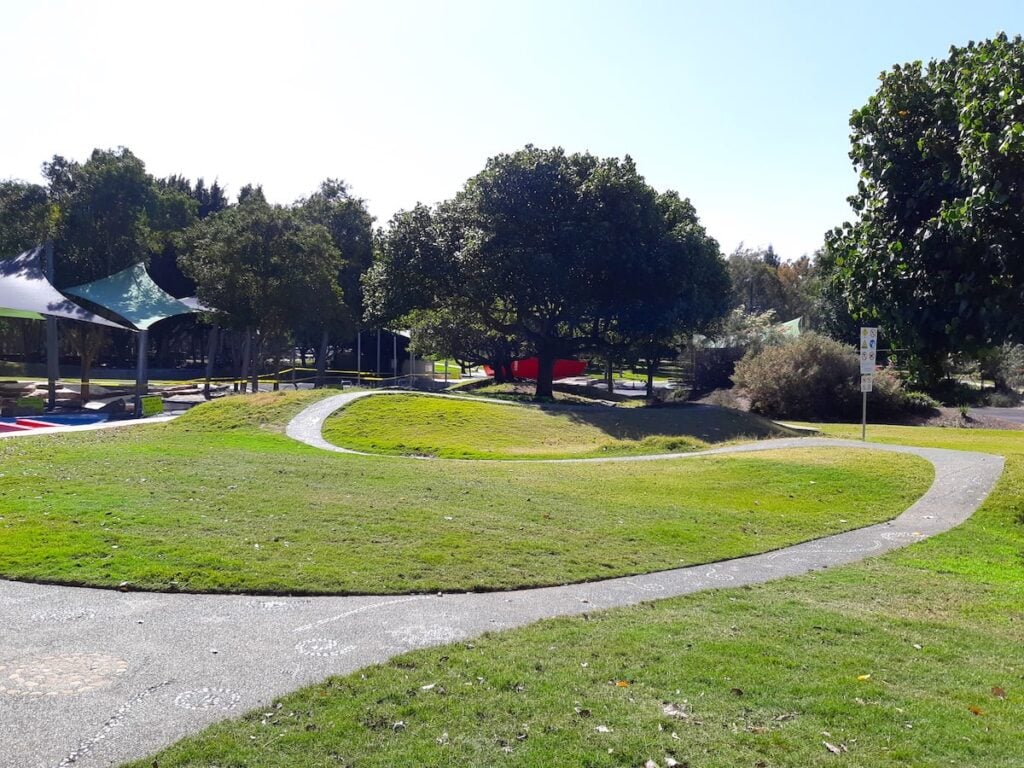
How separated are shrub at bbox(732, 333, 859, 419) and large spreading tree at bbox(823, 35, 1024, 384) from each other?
25294 millimetres

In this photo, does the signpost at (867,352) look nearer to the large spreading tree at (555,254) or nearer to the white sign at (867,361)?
the white sign at (867,361)

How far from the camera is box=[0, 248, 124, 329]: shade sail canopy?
32.0 meters

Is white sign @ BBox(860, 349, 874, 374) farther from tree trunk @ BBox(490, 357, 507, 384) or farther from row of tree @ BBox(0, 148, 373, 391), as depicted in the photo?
tree trunk @ BBox(490, 357, 507, 384)

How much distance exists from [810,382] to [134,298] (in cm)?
2958

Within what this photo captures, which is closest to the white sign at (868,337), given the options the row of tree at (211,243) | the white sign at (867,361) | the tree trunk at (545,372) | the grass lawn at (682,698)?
the white sign at (867,361)

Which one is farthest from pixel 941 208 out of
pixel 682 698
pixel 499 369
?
pixel 499 369

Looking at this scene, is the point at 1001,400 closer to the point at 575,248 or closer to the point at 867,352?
the point at 575,248

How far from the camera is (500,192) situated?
34219mm

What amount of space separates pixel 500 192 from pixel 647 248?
20.4ft

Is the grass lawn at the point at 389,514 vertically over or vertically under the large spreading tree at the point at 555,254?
under

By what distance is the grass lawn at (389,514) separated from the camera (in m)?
8.23

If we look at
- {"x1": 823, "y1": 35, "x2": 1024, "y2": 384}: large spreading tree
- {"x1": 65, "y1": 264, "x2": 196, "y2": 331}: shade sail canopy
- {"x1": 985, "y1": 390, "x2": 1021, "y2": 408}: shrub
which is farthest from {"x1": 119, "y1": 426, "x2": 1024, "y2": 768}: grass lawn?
{"x1": 985, "y1": 390, "x2": 1021, "y2": 408}: shrub

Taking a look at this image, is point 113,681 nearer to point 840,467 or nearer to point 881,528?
point 881,528

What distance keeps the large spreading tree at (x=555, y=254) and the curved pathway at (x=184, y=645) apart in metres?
25.1
